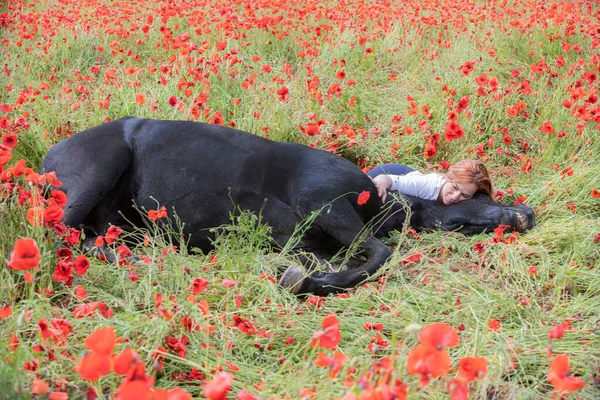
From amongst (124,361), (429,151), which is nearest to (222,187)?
(429,151)

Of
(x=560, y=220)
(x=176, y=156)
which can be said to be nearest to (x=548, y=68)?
(x=560, y=220)

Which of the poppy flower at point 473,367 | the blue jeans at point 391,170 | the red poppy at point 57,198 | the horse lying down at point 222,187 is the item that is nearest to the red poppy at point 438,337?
the poppy flower at point 473,367

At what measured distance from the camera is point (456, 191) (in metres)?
3.61

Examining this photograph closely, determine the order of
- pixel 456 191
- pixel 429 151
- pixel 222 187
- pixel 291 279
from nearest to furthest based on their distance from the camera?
1. pixel 291 279
2. pixel 222 187
3. pixel 456 191
4. pixel 429 151

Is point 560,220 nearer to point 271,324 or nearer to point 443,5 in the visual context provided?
point 271,324

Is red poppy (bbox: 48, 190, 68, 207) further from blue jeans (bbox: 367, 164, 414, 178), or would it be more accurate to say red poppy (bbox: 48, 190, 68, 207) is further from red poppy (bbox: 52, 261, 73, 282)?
blue jeans (bbox: 367, 164, 414, 178)

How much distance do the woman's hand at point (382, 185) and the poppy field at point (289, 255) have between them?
0.86 feet

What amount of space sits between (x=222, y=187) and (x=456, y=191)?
1391mm

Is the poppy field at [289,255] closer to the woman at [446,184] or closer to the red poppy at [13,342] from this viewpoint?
the red poppy at [13,342]

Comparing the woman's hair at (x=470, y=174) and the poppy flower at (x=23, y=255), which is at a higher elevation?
the poppy flower at (x=23, y=255)

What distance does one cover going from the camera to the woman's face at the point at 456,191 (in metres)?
3.61

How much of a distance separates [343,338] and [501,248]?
129 centimetres

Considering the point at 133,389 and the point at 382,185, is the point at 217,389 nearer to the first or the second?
the point at 133,389

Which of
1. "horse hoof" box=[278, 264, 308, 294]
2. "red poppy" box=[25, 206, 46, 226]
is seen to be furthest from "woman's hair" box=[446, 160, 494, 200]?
"red poppy" box=[25, 206, 46, 226]
